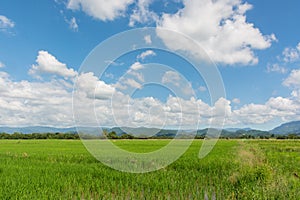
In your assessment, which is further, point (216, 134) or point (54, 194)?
point (216, 134)

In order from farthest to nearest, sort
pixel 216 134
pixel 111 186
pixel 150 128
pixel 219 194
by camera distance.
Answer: pixel 216 134 < pixel 150 128 < pixel 111 186 < pixel 219 194

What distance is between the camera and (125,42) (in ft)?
35.3

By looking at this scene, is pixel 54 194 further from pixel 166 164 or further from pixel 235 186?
pixel 166 164

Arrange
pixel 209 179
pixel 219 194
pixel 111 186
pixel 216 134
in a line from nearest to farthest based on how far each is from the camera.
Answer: pixel 219 194
pixel 111 186
pixel 209 179
pixel 216 134

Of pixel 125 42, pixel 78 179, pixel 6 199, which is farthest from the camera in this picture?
pixel 125 42

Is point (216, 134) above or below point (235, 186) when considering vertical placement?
above

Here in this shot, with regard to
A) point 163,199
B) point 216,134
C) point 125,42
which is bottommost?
point 163,199

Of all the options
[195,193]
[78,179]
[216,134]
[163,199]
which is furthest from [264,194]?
[216,134]

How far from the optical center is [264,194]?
6.79 m

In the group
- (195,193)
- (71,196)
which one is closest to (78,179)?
(71,196)

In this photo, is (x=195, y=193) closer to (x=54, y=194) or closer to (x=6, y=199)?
(x=54, y=194)

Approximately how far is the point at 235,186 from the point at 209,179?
136 cm

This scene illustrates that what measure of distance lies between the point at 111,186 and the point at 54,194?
1.69m

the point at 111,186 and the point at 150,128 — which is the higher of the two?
the point at 150,128
